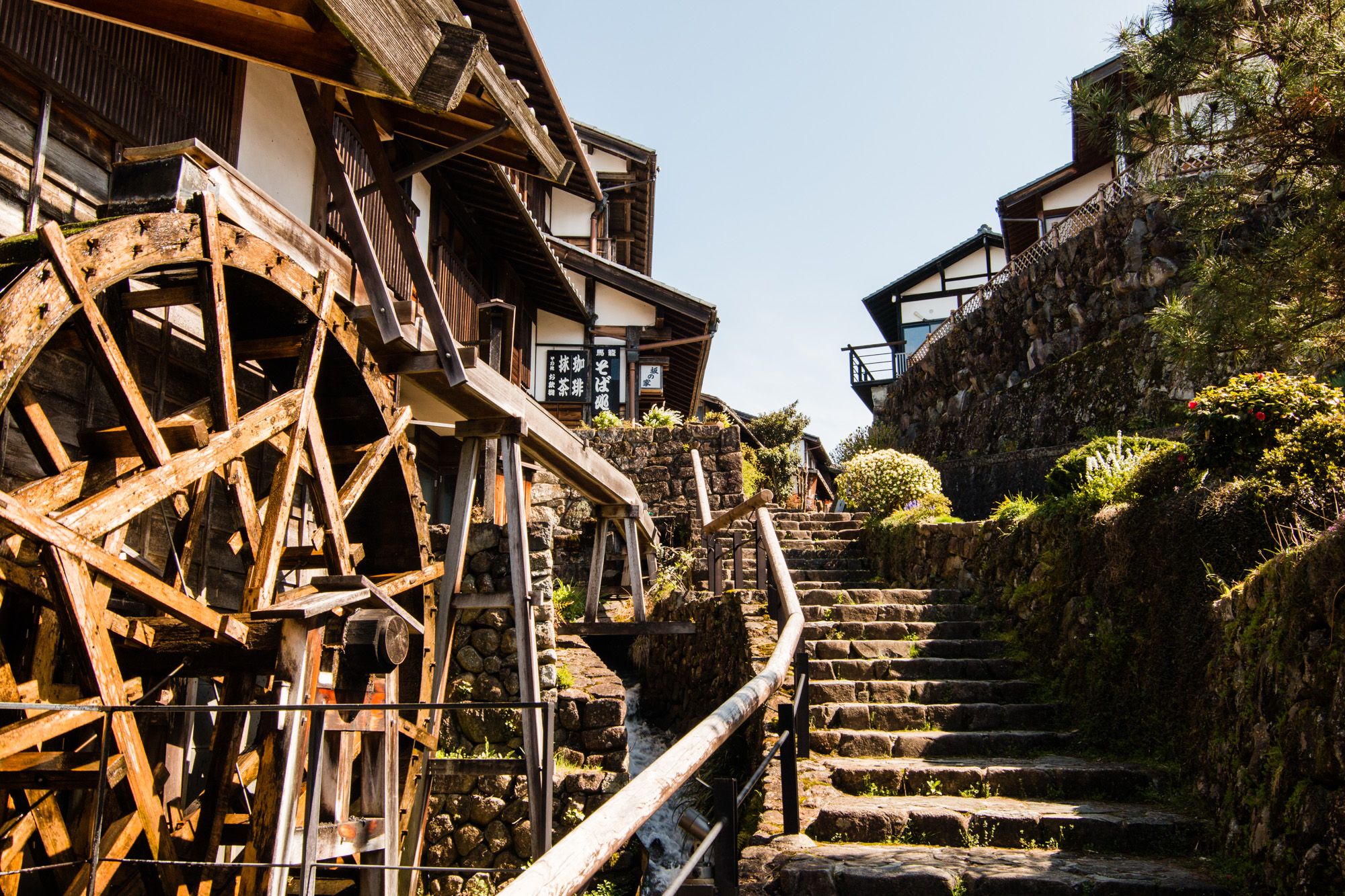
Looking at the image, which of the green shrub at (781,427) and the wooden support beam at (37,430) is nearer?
the wooden support beam at (37,430)

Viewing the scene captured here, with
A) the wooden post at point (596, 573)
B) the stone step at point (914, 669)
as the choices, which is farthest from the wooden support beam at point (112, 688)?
the wooden post at point (596, 573)

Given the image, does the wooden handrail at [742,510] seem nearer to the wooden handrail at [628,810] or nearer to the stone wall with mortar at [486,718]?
the stone wall with mortar at [486,718]

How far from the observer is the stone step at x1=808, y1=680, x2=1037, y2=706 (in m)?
6.55

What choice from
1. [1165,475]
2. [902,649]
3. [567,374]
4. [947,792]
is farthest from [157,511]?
[567,374]

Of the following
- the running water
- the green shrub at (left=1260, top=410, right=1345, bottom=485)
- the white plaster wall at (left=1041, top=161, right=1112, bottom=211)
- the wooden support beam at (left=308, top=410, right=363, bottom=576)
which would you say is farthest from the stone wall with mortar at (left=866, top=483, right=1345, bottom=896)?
the white plaster wall at (left=1041, top=161, right=1112, bottom=211)

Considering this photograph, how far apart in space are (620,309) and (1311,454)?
12.3 metres

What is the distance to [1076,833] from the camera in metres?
4.46

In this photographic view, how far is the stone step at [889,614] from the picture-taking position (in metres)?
8.06

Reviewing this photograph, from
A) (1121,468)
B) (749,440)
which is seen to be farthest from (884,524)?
(749,440)

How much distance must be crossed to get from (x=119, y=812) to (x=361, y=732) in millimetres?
1463

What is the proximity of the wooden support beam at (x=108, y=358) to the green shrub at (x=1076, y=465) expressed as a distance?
7141 mm

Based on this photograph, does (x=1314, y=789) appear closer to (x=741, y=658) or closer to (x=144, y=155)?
(x=741, y=658)

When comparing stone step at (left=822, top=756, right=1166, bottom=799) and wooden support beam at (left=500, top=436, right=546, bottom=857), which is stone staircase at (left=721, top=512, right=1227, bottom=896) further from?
wooden support beam at (left=500, top=436, right=546, bottom=857)

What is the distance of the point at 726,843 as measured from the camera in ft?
9.10
